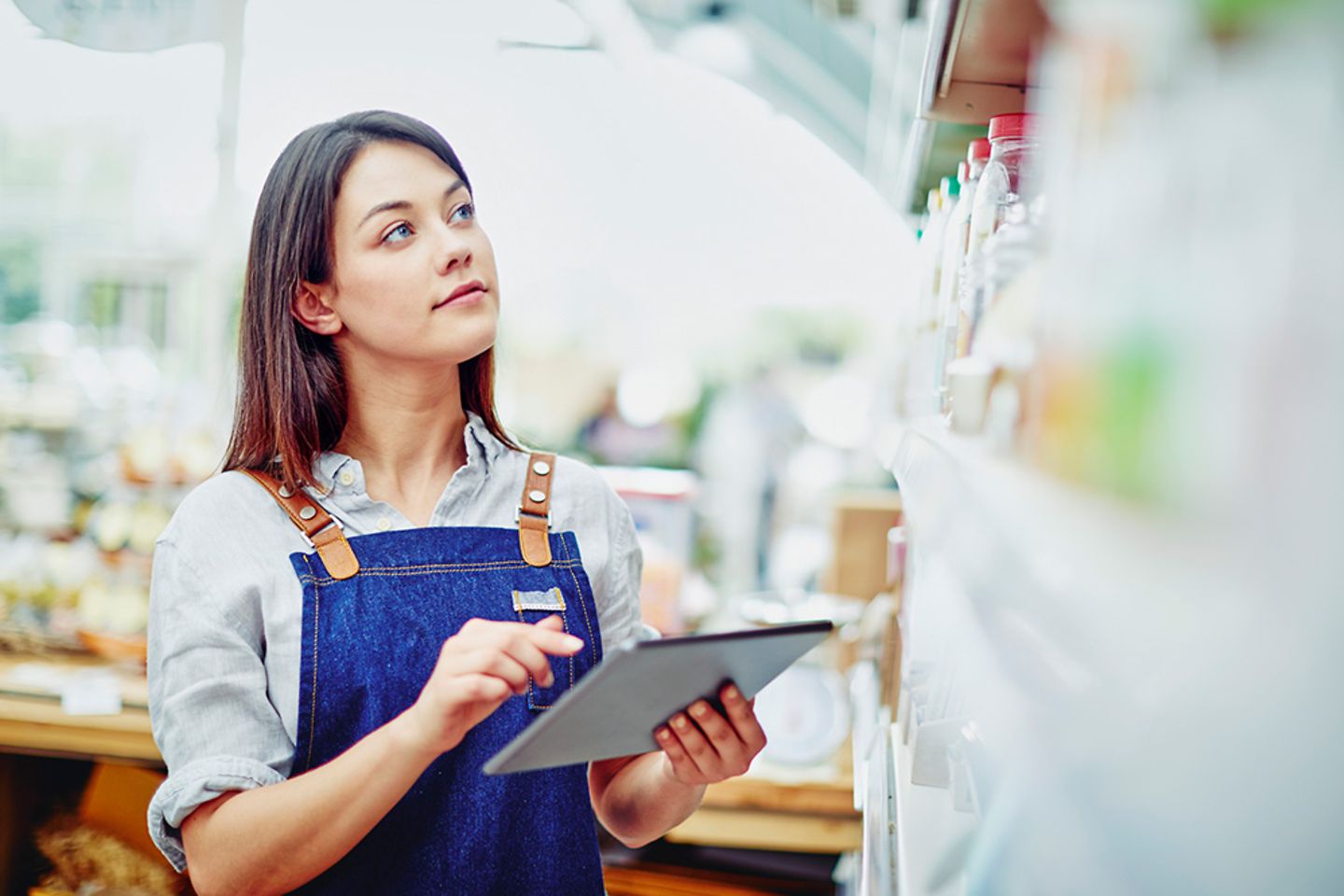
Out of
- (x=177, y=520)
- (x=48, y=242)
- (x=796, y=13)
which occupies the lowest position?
(x=177, y=520)

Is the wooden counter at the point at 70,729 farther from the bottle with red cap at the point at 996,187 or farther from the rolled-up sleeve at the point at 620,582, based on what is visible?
the bottle with red cap at the point at 996,187

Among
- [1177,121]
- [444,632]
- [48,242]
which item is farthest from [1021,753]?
[48,242]

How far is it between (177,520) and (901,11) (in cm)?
190

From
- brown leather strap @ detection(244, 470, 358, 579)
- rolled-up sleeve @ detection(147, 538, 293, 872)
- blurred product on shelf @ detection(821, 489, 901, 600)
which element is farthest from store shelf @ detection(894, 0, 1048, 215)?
blurred product on shelf @ detection(821, 489, 901, 600)

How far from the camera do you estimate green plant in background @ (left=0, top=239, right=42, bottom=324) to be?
3.89 metres

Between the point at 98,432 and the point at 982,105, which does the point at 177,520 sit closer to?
the point at 982,105

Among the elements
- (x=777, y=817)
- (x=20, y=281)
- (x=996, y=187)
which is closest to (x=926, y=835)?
(x=996, y=187)

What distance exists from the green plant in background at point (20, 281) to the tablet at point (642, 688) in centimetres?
357

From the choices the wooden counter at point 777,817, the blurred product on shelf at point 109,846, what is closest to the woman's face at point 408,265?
the wooden counter at point 777,817

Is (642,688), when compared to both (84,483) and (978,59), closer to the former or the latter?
(978,59)

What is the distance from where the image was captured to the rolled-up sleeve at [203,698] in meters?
1.22

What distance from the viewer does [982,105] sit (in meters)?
1.37

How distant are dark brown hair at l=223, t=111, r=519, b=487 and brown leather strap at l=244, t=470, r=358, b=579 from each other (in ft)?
0.11

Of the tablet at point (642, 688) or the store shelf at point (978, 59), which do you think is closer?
the tablet at point (642, 688)
